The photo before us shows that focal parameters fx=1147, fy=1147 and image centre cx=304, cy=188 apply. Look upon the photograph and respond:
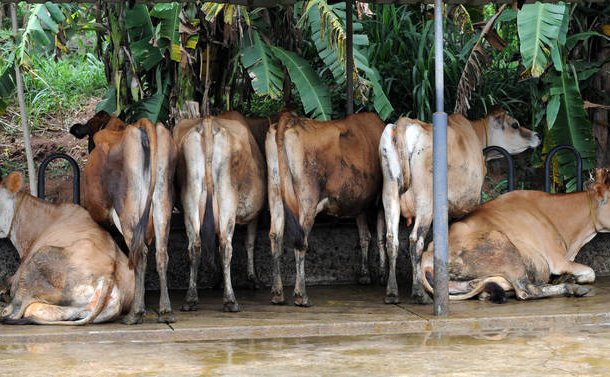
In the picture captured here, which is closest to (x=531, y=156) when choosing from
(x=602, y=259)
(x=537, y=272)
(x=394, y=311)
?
(x=602, y=259)

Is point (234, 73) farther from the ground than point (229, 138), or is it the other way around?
point (234, 73)

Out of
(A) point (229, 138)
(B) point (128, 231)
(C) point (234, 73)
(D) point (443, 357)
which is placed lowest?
(D) point (443, 357)

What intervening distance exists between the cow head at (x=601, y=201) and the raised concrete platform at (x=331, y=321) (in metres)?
0.99

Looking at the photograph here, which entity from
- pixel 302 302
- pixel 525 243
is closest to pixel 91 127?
pixel 302 302

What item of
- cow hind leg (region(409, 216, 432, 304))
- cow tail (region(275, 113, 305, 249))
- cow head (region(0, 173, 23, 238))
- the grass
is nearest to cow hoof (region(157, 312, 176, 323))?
cow tail (region(275, 113, 305, 249))

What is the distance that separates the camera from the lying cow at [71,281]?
889cm

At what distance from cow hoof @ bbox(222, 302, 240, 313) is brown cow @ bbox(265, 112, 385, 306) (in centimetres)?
48

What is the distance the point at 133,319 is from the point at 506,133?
15.4ft

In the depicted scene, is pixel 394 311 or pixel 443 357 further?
pixel 394 311

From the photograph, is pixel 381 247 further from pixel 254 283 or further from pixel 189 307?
pixel 189 307

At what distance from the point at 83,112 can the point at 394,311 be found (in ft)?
28.0

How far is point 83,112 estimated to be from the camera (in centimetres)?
1666

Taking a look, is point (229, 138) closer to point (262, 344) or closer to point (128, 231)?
point (128, 231)

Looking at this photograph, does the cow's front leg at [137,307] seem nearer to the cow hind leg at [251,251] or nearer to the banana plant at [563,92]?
the cow hind leg at [251,251]
